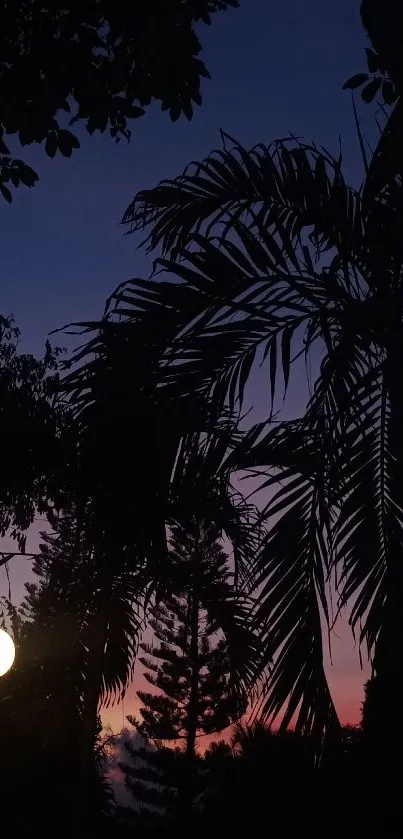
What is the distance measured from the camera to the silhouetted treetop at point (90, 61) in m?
3.19

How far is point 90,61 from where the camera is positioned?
3.32 metres

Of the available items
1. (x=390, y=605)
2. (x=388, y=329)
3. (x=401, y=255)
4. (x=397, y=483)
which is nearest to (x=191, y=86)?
(x=401, y=255)

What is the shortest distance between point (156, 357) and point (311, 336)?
775 millimetres

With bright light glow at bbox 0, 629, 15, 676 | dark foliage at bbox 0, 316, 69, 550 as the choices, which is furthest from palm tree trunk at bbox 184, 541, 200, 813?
bright light glow at bbox 0, 629, 15, 676

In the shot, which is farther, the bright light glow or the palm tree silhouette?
the bright light glow

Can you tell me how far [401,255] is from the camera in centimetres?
336

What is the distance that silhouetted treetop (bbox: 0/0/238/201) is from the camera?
10.5 ft

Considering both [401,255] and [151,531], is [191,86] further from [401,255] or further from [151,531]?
[151,531]

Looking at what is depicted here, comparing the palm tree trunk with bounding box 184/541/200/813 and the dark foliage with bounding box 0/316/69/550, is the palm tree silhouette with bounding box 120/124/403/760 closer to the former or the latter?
the dark foliage with bounding box 0/316/69/550

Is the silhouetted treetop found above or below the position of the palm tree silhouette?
above

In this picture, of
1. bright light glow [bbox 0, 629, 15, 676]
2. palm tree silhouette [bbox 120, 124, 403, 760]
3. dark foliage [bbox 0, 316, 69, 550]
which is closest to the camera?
palm tree silhouette [bbox 120, 124, 403, 760]

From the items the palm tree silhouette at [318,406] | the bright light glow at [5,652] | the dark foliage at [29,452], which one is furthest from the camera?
the dark foliage at [29,452]

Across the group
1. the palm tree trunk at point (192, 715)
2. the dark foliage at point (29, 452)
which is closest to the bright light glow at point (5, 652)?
the dark foliage at point (29, 452)

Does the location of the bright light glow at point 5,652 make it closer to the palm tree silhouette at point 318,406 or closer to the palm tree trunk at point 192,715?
the palm tree silhouette at point 318,406
